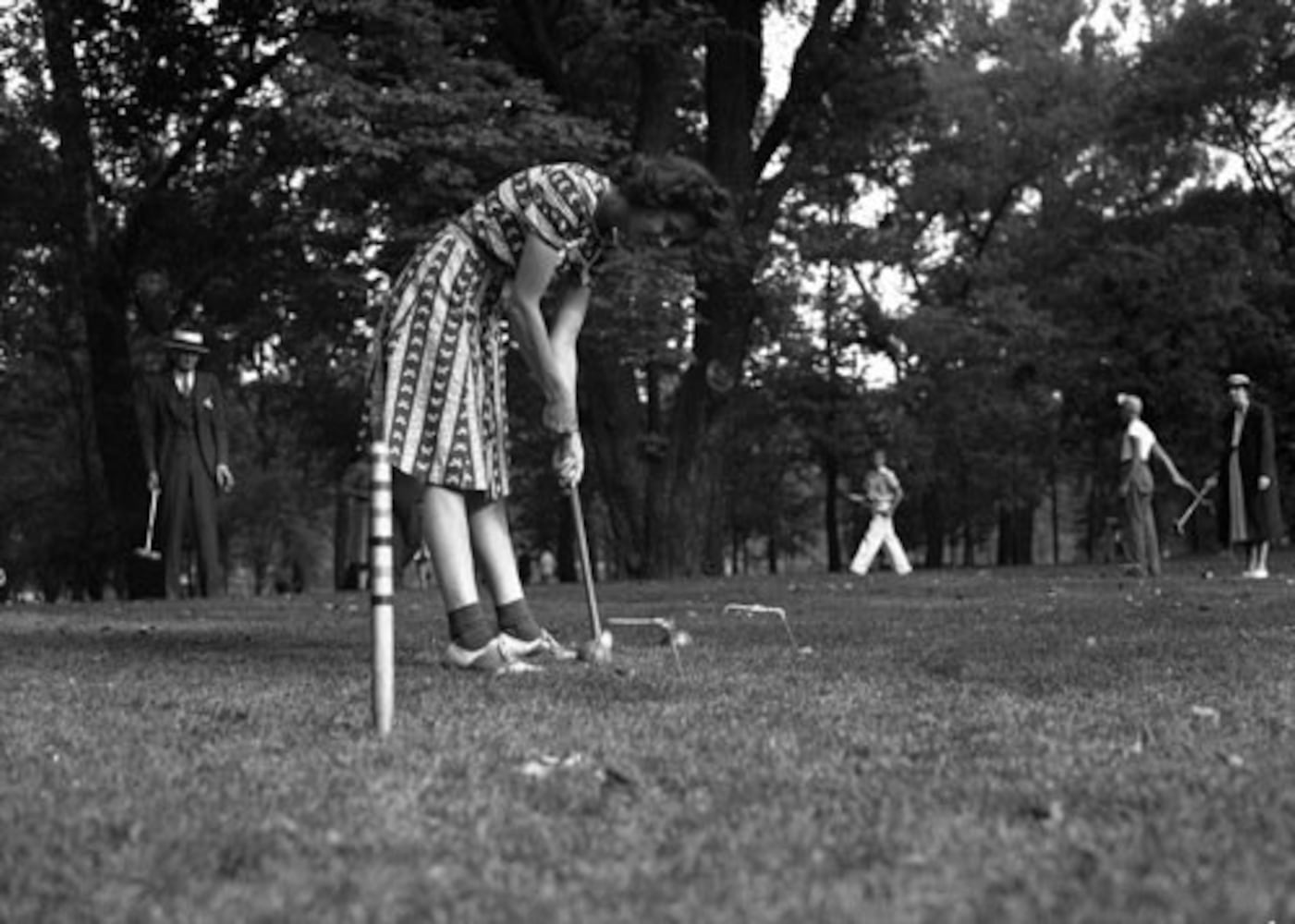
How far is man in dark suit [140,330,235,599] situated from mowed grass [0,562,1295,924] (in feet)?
16.1

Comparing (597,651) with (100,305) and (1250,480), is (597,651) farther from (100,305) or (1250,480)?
(100,305)

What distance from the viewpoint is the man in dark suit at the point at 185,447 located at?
11.8 metres

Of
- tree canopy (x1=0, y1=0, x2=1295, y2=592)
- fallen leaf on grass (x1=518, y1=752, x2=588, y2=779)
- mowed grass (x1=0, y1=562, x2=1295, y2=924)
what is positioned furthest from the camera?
tree canopy (x1=0, y1=0, x2=1295, y2=592)

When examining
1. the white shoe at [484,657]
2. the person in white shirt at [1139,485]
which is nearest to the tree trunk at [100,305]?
the person in white shirt at [1139,485]

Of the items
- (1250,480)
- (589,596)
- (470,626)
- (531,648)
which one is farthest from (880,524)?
(470,626)

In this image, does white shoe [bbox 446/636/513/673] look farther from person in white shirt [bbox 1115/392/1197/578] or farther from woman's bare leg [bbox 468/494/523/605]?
person in white shirt [bbox 1115/392/1197/578]

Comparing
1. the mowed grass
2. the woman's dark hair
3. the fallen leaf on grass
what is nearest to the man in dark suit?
the mowed grass

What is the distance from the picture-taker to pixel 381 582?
13.7 ft

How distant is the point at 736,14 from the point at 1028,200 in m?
21.1

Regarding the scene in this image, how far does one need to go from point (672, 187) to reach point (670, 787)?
2864 millimetres

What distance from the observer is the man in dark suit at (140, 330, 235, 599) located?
1182cm

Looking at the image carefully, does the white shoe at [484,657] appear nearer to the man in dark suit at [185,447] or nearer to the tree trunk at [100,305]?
the man in dark suit at [185,447]

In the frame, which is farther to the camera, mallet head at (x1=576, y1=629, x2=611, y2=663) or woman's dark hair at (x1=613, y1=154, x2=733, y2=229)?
mallet head at (x1=576, y1=629, x2=611, y2=663)

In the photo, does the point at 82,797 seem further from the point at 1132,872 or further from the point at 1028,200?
the point at 1028,200
